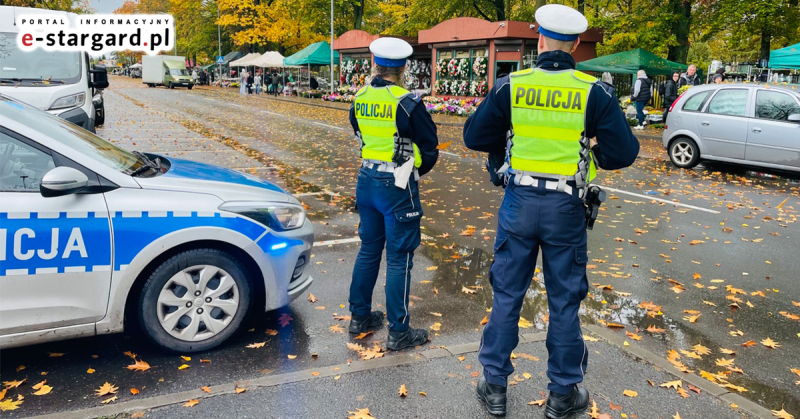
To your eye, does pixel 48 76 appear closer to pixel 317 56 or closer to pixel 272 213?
pixel 272 213

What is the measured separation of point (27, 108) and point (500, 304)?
3445mm

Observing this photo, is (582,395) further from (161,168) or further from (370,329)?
(161,168)

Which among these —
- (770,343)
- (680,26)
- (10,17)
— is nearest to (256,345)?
(770,343)

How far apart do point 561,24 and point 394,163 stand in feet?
4.60

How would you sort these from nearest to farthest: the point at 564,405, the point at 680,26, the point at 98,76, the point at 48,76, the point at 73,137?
the point at 564,405 < the point at 73,137 < the point at 48,76 < the point at 98,76 < the point at 680,26

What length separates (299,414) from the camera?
3.45m

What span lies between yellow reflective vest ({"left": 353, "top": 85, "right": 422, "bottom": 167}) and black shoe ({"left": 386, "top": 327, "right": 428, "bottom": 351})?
113 centimetres

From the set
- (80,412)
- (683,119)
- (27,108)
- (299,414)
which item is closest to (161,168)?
(27,108)

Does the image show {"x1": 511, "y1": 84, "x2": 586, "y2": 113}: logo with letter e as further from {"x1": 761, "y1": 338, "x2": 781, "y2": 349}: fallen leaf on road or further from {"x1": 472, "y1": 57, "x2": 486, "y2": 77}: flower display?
{"x1": 472, "y1": 57, "x2": 486, "y2": 77}: flower display

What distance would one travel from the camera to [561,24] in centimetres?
324

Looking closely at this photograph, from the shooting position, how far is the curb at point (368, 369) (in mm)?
3441

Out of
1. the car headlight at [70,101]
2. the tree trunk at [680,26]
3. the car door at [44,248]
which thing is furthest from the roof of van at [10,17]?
the tree trunk at [680,26]

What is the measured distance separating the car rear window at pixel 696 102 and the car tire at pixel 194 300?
1125 centimetres

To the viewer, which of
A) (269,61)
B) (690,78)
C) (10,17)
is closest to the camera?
(10,17)
